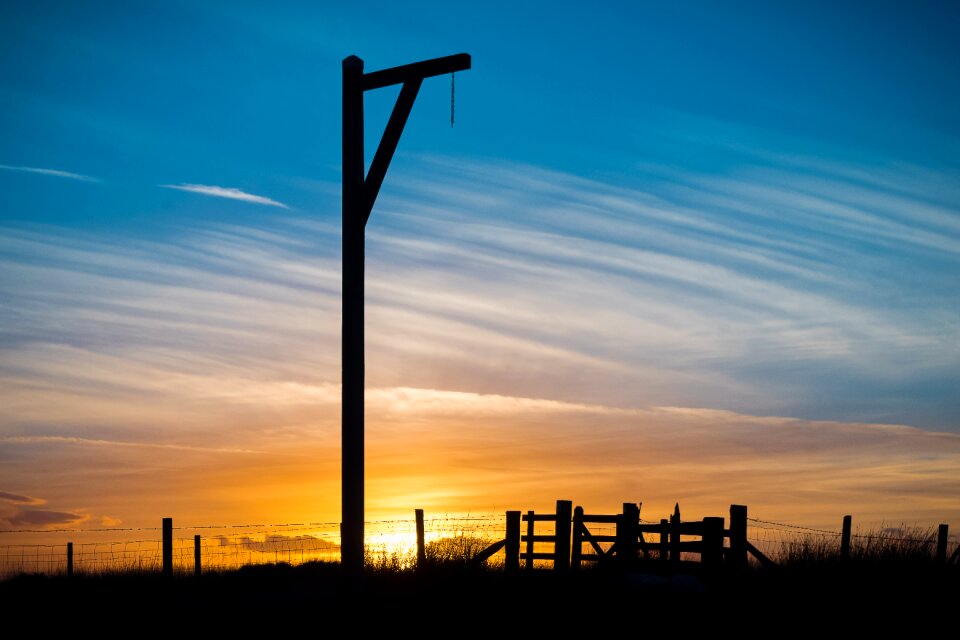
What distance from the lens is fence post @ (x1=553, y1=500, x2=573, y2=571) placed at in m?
20.1

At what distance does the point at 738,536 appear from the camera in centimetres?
1712

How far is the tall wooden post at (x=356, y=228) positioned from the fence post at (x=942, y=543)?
15372 millimetres

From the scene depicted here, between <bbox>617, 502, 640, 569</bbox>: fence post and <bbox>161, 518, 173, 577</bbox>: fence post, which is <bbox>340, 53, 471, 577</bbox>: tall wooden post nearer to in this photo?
<bbox>161, 518, 173, 577</bbox>: fence post

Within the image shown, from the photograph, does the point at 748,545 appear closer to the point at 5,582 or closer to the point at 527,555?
the point at 527,555

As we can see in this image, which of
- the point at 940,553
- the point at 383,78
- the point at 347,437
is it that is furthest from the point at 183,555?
the point at 940,553

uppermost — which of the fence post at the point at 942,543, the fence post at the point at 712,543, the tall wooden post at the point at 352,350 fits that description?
the tall wooden post at the point at 352,350

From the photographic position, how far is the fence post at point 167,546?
18.4 meters

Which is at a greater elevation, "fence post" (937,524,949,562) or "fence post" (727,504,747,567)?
"fence post" (727,504,747,567)

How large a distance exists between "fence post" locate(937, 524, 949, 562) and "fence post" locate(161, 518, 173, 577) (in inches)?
638

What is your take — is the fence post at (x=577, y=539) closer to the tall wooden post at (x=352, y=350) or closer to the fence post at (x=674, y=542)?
the fence post at (x=674, y=542)

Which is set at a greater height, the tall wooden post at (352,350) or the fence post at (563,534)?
the tall wooden post at (352,350)

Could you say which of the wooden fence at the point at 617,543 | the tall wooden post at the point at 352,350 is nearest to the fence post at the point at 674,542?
the wooden fence at the point at 617,543

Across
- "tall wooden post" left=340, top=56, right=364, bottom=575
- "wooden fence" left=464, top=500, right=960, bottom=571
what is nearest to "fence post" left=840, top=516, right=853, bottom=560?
"wooden fence" left=464, top=500, right=960, bottom=571

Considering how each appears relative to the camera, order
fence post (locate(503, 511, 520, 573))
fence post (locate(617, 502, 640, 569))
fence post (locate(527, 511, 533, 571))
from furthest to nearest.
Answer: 1. fence post (locate(527, 511, 533, 571))
2. fence post (locate(503, 511, 520, 573))
3. fence post (locate(617, 502, 640, 569))
